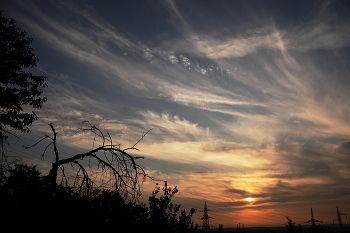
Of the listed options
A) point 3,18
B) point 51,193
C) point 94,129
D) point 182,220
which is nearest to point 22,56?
point 3,18

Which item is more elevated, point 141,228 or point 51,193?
point 51,193

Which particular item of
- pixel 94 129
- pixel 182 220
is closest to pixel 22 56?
pixel 94 129

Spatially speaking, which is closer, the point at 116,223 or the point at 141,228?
the point at 116,223

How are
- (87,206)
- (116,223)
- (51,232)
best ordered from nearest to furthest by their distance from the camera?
1. (51,232)
2. (87,206)
3. (116,223)

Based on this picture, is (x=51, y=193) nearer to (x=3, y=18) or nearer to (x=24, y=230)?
(x=24, y=230)

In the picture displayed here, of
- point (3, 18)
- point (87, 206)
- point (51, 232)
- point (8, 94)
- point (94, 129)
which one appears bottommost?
point (51, 232)

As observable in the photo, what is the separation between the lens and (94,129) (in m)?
8.50

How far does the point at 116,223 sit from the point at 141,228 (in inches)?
48.7

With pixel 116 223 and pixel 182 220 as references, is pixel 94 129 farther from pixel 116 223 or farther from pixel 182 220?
pixel 182 220

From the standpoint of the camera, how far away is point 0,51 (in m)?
15.4

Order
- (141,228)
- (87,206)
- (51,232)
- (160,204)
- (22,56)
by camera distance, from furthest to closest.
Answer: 1. (22,56)
2. (160,204)
3. (141,228)
4. (87,206)
5. (51,232)

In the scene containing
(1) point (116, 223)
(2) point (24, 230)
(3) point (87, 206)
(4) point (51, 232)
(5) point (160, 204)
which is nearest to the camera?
(2) point (24, 230)

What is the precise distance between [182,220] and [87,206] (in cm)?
866

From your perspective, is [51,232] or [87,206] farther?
[87,206]
